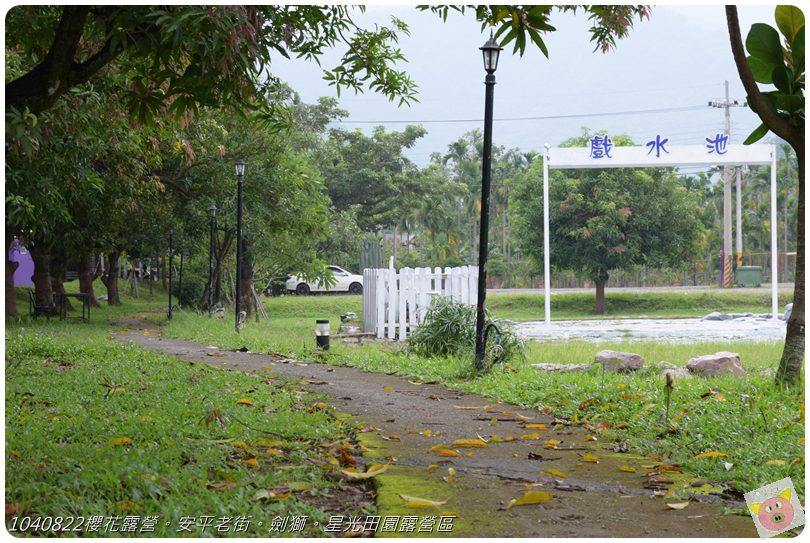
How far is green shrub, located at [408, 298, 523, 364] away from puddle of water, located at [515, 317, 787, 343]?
5680 millimetres

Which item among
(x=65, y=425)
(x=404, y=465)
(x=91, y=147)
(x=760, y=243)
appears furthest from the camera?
(x=760, y=243)

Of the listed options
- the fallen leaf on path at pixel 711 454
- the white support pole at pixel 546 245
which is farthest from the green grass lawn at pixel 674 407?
the white support pole at pixel 546 245

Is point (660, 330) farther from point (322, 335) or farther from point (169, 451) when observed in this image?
point (169, 451)

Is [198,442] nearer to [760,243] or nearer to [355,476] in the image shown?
[355,476]

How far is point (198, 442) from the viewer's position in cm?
538

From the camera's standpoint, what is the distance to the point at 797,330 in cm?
725

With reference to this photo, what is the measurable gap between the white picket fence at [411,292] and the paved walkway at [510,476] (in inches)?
308

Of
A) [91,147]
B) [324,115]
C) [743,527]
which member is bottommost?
[743,527]

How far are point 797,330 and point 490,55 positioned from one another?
452 centimetres

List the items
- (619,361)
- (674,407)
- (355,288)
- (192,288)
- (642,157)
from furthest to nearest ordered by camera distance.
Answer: (355,288) → (192,288) → (642,157) → (619,361) → (674,407)

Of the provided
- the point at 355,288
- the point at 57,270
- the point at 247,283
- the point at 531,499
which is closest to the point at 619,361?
the point at 531,499

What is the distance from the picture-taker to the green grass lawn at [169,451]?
4027 millimetres

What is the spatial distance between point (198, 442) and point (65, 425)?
3.44 ft

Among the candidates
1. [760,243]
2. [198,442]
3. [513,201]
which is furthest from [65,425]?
[760,243]
